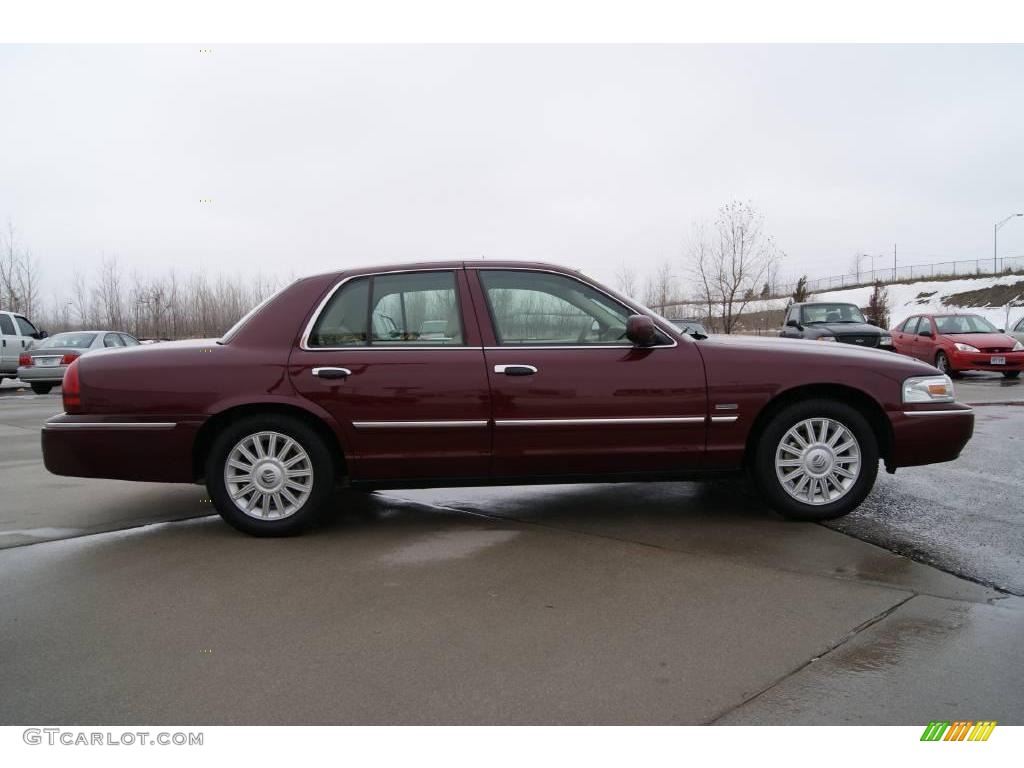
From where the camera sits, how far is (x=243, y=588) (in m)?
3.71

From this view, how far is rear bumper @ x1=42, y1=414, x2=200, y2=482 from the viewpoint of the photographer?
14.6 ft

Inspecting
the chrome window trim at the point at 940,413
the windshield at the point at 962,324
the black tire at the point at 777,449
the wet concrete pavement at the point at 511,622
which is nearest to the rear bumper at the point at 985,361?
the windshield at the point at 962,324

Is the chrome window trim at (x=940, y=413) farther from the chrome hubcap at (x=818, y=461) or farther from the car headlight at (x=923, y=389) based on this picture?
the chrome hubcap at (x=818, y=461)

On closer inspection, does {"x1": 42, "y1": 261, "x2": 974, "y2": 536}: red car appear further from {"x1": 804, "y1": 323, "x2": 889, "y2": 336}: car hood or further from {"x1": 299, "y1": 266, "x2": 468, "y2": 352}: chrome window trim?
{"x1": 804, "y1": 323, "x2": 889, "y2": 336}: car hood

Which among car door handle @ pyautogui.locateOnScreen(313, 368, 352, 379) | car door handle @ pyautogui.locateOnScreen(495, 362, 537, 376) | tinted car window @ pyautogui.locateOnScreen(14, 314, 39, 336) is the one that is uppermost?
tinted car window @ pyautogui.locateOnScreen(14, 314, 39, 336)

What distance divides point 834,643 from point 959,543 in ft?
5.64

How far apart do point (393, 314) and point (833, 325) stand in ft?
47.5

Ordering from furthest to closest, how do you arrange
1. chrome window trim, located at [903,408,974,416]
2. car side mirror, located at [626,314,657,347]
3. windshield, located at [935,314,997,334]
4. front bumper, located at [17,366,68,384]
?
windshield, located at [935,314,997,334] → front bumper, located at [17,366,68,384] → chrome window trim, located at [903,408,974,416] → car side mirror, located at [626,314,657,347]

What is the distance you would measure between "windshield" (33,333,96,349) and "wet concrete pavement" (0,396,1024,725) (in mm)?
14312

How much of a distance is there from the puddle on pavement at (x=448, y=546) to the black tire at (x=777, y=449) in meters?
1.57

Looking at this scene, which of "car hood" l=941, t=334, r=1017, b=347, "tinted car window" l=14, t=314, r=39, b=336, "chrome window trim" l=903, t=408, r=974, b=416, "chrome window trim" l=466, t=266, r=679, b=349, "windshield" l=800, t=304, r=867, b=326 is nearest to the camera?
"chrome window trim" l=466, t=266, r=679, b=349

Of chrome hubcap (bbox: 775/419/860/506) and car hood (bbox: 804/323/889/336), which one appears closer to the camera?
chrome hubcap (bbox: 775/419/860/506)

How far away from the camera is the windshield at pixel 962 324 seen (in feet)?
55.8

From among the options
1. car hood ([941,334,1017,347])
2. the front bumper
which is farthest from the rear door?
car hood ([941,334,1017,347])
